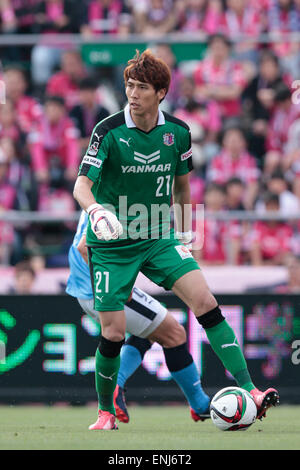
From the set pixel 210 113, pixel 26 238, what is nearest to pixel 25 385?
pixel 26 238

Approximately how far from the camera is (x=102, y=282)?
633cm

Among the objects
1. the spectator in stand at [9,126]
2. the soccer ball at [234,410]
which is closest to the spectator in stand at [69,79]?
the spectator in stand at [9,126]

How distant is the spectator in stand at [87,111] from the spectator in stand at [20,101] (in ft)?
2.16

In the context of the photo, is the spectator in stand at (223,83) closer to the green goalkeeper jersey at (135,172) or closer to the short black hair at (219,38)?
the short black hair at (219,38)

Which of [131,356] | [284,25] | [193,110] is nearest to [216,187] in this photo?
[193,110]

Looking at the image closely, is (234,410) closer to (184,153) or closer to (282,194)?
(184,153)

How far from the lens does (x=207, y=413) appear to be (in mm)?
6859

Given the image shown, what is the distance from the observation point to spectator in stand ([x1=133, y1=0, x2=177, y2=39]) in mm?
13461

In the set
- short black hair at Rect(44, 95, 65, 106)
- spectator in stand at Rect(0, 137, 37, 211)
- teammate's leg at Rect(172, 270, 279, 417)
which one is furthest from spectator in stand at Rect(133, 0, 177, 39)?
teammate's leg at Rect(172, 270, 279, 417)

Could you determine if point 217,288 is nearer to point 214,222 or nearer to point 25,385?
point 214,222

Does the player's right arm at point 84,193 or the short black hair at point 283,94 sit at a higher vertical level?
the short black hair at point 283,94

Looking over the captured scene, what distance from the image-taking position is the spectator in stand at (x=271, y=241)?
10570 millimetres

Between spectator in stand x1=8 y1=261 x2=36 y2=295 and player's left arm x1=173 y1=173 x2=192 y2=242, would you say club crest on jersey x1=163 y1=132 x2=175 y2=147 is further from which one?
spectator in stand x1=8 y1=261 x2=36 y2=295

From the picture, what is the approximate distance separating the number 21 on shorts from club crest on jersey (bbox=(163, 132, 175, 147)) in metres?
0.95
